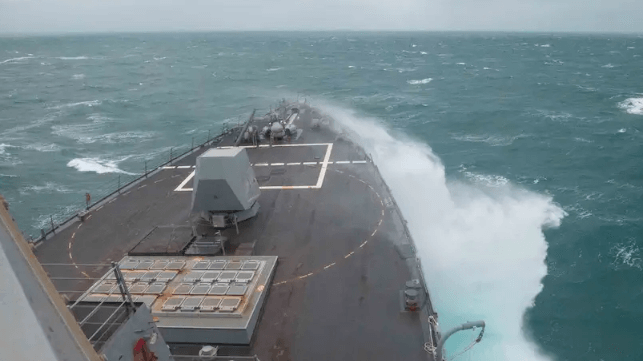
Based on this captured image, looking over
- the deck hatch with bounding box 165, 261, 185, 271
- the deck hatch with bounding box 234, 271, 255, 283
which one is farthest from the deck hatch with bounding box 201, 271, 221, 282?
the deck hatch with bounding box 165, 261, 185, 271

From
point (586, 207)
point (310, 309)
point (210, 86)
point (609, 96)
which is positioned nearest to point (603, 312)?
point (586, 207)

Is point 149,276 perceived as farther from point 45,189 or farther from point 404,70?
point 404,70

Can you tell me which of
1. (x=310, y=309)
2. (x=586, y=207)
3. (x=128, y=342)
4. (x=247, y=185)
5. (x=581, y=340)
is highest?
(x=128, y=342)

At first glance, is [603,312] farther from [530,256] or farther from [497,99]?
[497,99]

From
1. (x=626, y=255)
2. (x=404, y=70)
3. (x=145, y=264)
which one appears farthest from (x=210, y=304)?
(x=404, y=70)

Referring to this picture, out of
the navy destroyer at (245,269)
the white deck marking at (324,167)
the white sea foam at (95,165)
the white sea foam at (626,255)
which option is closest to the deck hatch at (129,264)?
the navy destroyer at (245,269)

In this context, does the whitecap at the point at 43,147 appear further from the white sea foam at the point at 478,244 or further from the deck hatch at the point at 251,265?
the deck hatch at the point at 251,265
